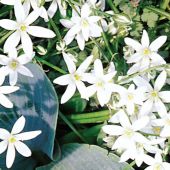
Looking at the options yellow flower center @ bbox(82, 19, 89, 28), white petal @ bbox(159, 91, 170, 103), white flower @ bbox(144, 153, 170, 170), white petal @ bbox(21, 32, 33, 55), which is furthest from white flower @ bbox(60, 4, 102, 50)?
white flower @ bbox(144, 153, 170, 170)

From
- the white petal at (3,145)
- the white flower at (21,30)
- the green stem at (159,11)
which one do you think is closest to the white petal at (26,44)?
the white flower at (21,30)

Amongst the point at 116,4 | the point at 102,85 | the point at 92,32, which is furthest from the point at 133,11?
the point at 102,85

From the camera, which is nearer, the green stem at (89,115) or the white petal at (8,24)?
the white petal at (8,24)

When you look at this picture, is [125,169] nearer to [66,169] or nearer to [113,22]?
[66,169]

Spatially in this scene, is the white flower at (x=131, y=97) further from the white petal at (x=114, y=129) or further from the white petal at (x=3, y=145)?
the white petal at (x=3, y=145)

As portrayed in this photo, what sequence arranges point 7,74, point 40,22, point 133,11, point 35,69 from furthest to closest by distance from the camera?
point 40,22
point 133,11
point 35,69
point 7,74

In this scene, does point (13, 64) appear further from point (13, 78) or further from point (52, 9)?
point (52, 9)

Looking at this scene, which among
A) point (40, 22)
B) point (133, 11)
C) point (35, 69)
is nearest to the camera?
point (35, 69)
